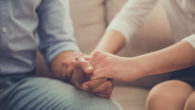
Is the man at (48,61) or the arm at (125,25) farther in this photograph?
the arm at (125,25)

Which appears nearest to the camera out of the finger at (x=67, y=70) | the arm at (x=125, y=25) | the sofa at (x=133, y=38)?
the finger at (x=67, y=70)

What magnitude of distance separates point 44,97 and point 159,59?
0.99ft

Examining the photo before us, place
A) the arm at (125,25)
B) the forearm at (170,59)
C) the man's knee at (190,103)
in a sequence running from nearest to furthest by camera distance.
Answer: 1. the man's knee at (190,103)
2. the forearm at (170,59)
3. the arm at (125,25)

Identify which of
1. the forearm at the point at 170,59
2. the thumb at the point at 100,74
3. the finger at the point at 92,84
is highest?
the forearm at the point at 170,59

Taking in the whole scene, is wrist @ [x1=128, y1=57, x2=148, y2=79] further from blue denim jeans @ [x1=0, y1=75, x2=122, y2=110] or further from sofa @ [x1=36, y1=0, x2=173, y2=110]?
sofa @ [x1=36, y1=0, x2=173, y2=110]

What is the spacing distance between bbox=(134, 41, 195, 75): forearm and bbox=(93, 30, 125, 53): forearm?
19 cm

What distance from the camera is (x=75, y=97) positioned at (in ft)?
2.45

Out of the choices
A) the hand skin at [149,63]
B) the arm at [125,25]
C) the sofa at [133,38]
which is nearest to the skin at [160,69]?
the hand skin at [149,63]

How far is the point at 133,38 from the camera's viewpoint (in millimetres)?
1205

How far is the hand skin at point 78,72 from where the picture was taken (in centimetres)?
82

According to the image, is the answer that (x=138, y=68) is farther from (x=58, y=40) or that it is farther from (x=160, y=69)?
(x=58, y=40)

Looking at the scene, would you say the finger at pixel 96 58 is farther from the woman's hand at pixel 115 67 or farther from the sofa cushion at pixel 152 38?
the sofa cushion at pixel 152 38

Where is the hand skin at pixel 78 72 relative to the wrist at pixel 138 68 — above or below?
below

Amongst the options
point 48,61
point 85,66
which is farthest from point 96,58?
point 48,61
